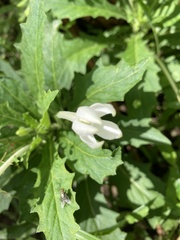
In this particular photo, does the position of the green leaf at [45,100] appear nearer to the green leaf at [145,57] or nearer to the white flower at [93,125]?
the white flower at [93,125]

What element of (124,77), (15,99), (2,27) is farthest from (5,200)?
(2,27)

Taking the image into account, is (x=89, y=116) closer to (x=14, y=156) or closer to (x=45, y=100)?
(x=45, y=100)

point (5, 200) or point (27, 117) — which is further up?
point (27, 117)

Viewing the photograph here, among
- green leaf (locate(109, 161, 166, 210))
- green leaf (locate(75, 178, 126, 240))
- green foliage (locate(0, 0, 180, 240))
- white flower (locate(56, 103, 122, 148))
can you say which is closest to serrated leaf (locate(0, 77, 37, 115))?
green foliage (locate(0, 0, 180, 240))

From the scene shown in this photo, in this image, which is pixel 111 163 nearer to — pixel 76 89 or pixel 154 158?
pixel 76 89

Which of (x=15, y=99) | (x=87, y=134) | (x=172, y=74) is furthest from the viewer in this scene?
(x=172, y=74)

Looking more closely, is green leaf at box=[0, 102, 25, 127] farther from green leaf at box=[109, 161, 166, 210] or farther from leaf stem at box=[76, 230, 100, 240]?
green leaf at box=[109, 161, 166, 210]
